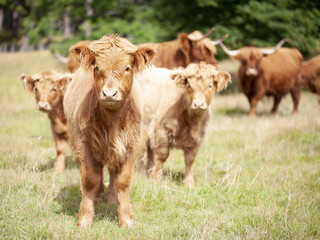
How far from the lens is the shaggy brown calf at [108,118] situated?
3.10 m

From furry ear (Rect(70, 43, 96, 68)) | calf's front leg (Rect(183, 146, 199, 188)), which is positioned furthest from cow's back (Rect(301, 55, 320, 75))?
furry ear (Rect(70, 43, 96, 68))

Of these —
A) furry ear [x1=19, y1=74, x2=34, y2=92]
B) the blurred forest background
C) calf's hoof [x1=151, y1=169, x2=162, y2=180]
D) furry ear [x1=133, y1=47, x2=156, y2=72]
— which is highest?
the blurred forest background

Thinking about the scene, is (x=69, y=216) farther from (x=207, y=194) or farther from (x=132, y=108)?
(x=207, y=194)

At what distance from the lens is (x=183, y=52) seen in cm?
804

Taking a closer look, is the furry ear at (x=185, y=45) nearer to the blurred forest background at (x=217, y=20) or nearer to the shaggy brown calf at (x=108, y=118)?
the shaggy brown calf at (x=108, y=118)

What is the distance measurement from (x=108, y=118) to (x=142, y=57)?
2.02 feet

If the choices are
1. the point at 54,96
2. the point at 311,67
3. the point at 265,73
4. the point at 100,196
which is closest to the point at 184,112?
the point at 100,196

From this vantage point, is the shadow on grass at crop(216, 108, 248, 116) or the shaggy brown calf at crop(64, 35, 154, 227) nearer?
the shaggy brown calf at crop(64, 35, 154, 227)

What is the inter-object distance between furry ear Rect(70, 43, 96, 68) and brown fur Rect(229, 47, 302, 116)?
305 inches

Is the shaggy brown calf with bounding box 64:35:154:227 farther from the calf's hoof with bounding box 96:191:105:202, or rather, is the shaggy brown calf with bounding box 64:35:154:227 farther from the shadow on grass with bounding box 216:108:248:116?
the shadow on grass with bounding box 216:108:248:116

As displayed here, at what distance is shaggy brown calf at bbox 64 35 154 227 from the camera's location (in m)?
3.10

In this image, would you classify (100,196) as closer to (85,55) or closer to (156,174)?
(156,174)

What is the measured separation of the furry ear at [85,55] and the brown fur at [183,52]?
189 inches

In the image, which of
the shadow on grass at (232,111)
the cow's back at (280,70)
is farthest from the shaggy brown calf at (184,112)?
the cow's back at (280,70)
